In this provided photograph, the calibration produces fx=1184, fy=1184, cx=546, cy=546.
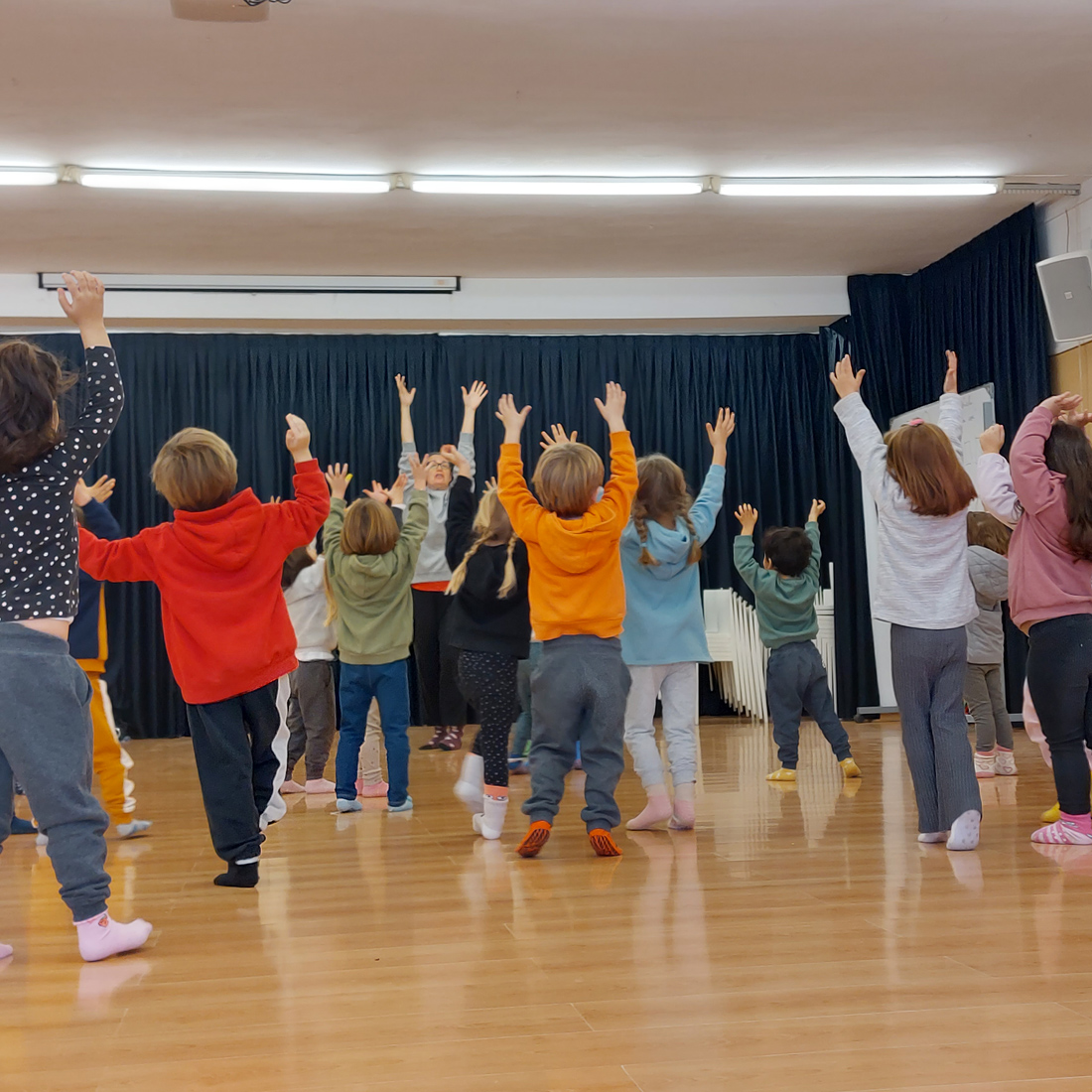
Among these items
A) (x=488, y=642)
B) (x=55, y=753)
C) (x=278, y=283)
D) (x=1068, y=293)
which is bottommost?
(x=55, y=753)

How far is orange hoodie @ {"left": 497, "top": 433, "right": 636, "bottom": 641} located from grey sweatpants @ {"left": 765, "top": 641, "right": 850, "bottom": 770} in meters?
1.89

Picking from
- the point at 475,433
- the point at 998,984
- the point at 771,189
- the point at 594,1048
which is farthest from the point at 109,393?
the point at 475,433

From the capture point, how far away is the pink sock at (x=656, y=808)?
3.68 m

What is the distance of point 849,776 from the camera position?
4.93m

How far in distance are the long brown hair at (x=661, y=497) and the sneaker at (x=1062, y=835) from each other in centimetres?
127

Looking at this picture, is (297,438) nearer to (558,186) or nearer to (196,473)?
(196,473)

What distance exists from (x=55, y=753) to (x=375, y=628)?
205 centimetres

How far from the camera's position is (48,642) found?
2.34 meters

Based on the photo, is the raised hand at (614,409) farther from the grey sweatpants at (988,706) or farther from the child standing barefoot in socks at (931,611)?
the grey sweatpants at (988,706)

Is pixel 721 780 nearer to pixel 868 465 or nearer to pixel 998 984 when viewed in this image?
pixel 868 465

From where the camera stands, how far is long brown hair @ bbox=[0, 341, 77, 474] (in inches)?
92.0

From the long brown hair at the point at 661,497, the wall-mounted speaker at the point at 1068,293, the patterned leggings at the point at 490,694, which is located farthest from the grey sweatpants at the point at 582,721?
the wall-mounted speaker at the point at 1068,293

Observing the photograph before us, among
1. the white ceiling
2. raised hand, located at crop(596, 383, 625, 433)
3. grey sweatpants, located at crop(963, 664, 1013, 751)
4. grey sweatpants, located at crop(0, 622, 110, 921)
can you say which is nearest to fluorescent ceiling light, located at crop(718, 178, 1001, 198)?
the white ceiling

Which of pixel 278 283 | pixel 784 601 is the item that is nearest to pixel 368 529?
pixel 784 601
